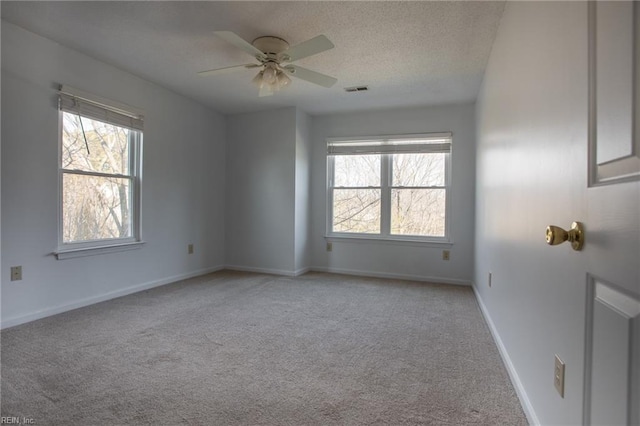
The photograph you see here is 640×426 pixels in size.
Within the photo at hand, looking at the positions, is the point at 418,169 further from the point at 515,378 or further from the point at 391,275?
the point at 515,378

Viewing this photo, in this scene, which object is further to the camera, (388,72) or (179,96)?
(179,96)

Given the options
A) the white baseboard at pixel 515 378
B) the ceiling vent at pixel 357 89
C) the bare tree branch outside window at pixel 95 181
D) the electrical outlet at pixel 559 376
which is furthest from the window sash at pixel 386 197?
the electrical outlet at pixel 559 376

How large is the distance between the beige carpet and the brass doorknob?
1065mm

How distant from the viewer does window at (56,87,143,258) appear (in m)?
3.09

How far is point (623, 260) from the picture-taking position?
747 mm

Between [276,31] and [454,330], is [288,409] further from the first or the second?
[276,31]

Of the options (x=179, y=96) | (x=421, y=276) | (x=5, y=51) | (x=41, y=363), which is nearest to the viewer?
(x=41, y=363)

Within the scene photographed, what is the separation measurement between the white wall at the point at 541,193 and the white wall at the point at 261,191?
290 centimetres

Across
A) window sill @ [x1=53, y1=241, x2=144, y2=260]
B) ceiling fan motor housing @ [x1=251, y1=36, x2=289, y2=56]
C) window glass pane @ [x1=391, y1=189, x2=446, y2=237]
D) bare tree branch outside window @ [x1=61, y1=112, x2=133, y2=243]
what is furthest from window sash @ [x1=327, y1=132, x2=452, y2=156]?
window sill @ [x1=53, y1=241, x2=144, y2=260]

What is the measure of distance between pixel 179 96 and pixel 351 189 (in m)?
2.65

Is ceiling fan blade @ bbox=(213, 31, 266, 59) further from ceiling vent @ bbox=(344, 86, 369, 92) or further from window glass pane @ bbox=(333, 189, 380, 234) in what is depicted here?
window glass pane @ bbox=(333, 189, 380, 234)

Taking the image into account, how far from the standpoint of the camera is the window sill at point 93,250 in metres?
3.02

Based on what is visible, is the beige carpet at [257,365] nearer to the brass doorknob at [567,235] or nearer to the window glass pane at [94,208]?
the window glass pane at [94,208]

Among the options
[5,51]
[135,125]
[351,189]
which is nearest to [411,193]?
[351,189]
